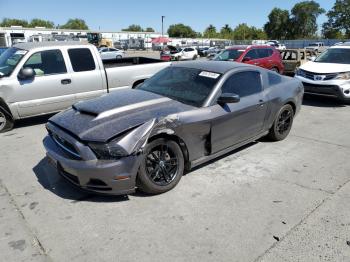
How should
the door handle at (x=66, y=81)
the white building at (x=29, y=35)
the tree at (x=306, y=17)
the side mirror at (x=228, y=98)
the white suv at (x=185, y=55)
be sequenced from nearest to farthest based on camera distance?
1. the side mirror at (x=228, y=98)
2. the door handle at (x=66, y=81)
3. the white suv at (x=185, y=55)
4. the white building at (x=29, y=35)
5. the tree at (x=306, y=17)

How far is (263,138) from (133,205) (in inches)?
128

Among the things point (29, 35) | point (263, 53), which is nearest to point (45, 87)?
point (263, 53)

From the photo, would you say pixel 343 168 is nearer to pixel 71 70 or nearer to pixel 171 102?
pixel 171 102

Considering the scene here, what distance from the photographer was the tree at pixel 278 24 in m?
131

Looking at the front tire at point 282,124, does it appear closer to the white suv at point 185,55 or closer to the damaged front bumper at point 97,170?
the damaged front bumper at point 97,170

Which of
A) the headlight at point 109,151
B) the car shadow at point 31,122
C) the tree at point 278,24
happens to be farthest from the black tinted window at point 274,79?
the tree at point 278,24

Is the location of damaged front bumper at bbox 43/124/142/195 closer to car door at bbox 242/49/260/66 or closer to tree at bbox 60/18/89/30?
car door at bbox 242/49/260/66

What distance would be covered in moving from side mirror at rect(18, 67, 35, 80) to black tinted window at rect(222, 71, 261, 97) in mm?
3990

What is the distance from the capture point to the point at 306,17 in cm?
12862

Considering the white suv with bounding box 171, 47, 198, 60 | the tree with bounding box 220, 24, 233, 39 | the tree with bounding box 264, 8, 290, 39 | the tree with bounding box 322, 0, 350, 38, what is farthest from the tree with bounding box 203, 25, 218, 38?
the white suv with bounding box 171, 47, 198, 60

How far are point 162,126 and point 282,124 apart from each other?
3.05 meters

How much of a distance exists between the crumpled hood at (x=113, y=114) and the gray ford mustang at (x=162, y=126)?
1 centimetres

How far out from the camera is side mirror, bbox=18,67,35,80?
21.1 ft

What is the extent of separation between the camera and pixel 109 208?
3.75 meters
